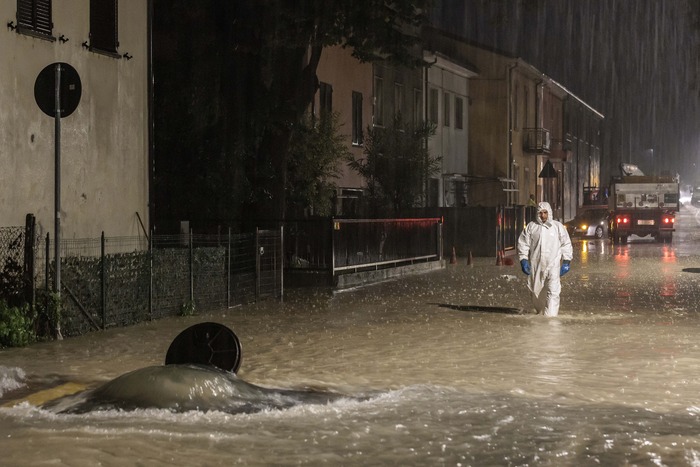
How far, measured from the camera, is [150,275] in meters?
16.1

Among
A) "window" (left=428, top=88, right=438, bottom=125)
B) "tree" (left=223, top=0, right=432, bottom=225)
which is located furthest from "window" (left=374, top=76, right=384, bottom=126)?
"tree" (left=223, top=0, right=432, bottom=225)

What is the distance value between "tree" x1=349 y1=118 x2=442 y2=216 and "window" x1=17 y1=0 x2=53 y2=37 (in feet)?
52.8

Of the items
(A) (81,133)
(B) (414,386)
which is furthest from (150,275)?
(B) (414,386)

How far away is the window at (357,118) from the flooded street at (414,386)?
15.6 metres

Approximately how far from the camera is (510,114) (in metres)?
51.4

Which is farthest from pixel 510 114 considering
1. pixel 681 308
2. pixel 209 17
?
pixel 681 308

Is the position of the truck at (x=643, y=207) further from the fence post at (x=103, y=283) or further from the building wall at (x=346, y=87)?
the fence post at (x=103, y=283)

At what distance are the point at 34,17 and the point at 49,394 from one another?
353 inches

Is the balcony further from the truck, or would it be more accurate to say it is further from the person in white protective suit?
the person in white protective suit

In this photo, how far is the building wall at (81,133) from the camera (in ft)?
55.4

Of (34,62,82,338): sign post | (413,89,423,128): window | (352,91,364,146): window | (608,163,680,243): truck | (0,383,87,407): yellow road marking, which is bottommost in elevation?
(0,383,87,407): yellow road marking

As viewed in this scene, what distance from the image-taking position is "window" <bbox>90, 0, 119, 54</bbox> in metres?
18.7

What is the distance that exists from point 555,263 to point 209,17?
1214 cm

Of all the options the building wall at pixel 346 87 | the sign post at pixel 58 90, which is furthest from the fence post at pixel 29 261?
the building wall at pixel 346 87
